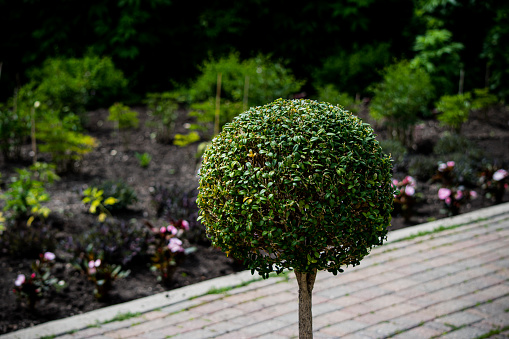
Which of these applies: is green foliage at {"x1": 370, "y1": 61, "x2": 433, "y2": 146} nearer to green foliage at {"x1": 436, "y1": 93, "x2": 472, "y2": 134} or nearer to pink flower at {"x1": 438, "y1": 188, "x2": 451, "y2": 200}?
green foliage at {"x1": 436, "y1": 93, "x2": 472, "y2": 134}

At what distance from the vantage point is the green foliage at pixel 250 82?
911cm

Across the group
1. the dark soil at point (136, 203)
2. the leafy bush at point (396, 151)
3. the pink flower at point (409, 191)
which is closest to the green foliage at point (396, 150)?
the leafy bush at point (396, 151)

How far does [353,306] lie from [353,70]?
7.80m

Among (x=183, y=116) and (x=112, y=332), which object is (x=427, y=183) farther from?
(x=112, y=332)

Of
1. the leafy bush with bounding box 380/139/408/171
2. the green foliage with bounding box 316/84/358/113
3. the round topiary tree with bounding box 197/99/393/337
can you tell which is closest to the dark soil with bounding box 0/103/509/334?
the leafy bush with bounding box 380/139/408/171

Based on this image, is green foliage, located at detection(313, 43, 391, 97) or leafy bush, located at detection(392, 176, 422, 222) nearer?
leafy bush, located at detection(392, 176, 422, 222)

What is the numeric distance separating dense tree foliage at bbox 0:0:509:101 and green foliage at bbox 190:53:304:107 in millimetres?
1774

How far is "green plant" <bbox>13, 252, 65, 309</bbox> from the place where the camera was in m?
4.50

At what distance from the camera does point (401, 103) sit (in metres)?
8.86

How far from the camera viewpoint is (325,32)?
13344mm

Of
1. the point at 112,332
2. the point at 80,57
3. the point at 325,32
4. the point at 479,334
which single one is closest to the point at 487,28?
the point at 325,32

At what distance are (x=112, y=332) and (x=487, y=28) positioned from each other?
1060cm

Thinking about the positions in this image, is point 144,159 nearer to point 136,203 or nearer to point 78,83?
point 136,203

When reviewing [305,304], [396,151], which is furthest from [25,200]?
[396,151]
